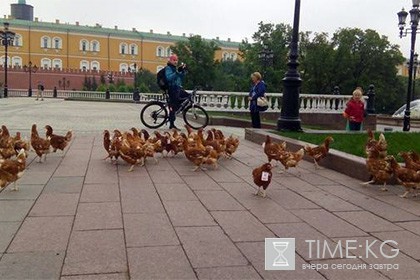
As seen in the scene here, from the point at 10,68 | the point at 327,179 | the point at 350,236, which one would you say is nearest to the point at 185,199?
the point at 350,236

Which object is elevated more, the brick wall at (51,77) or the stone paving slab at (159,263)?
the brick wall at (51,77)

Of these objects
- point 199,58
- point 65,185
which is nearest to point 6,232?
point 65,185

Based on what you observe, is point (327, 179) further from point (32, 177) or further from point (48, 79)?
point (48, 79)

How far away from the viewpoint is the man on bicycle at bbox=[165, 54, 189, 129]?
39.8 feet

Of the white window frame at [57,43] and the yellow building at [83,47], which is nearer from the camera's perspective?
the yellow building at [83,47]

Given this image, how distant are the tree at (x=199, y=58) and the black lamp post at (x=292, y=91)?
6094cm

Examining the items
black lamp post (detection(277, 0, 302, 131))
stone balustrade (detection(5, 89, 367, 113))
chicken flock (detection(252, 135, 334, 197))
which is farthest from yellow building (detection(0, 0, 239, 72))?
chicken flock (detection(252, 135, 334, 197))

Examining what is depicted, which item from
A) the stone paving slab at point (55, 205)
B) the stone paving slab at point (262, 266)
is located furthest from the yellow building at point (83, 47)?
the stone paving slab at point (262, 266)

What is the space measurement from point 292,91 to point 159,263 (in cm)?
801

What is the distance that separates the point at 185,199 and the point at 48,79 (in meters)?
79.8

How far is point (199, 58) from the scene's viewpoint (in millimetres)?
73375

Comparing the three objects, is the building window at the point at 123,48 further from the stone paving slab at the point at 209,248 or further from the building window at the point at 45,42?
the stone paving slab at the point at 209,248

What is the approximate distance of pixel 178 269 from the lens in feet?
11.3

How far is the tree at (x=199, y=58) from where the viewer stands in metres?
71.9
